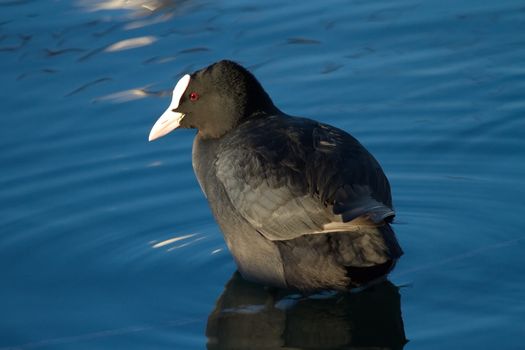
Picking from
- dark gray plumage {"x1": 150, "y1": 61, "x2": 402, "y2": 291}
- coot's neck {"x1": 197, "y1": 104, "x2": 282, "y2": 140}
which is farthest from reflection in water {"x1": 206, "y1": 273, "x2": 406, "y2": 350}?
coot's neck {"x1": 197, "y1": 104, "x2": 282, "y2": 140}

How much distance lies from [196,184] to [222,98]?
0.98 metres

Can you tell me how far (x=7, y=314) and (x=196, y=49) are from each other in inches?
149

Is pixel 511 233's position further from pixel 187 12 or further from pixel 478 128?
pixel 187 12

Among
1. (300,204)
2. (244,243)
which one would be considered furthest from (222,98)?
(300,204)

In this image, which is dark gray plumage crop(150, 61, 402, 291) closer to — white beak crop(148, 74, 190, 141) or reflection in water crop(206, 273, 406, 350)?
reflection in water crop(206, 273, 406, 350)

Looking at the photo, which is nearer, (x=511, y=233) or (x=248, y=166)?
(x=248, y=166)

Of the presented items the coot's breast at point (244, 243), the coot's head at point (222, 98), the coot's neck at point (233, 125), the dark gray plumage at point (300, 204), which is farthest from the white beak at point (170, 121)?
the coot's breast at point (244, 243)

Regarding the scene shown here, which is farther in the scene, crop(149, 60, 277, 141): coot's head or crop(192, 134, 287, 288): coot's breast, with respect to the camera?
crop(149, 60, 277, 141): coot's head

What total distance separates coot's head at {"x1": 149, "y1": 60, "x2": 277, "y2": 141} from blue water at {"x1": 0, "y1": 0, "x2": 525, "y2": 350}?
67 centimetres

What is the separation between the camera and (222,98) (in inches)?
265

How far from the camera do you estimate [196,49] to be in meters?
9.47

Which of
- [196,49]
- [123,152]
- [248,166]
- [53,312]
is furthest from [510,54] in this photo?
[53,312]

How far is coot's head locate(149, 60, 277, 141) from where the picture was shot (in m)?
6.71

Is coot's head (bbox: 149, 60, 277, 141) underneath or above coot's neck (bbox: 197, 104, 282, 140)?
above
